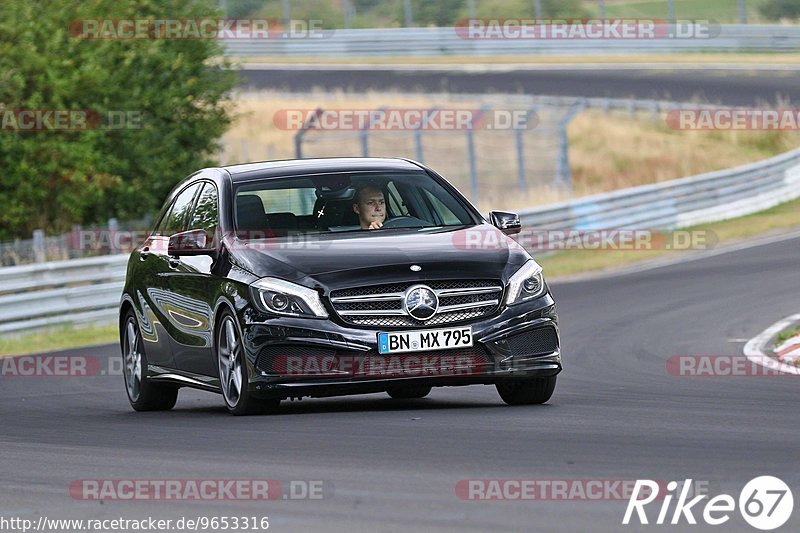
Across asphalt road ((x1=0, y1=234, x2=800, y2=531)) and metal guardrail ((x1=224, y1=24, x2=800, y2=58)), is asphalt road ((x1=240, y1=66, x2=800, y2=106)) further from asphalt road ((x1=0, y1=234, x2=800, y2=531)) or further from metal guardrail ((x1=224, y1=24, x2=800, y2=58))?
asphalt road ((x1=0, y1=234, x2=800, y2=531))

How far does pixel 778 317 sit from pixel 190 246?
28.6 ft

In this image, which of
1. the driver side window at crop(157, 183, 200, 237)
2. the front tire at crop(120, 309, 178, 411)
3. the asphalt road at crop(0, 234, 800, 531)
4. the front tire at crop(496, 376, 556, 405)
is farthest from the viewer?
the front tire at crop(120, 309, 178, 411)

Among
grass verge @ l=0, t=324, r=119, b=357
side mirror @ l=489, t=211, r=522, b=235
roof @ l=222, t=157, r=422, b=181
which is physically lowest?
grass verge @ l=0, t=324, r=119, b=357

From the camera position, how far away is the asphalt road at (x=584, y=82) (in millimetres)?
43625

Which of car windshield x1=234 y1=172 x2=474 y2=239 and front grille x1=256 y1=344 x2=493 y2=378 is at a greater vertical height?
car windshield x1=234 y1=172 x2=474 y2=239

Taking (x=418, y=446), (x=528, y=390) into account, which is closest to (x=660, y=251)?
(x=528, y=390)

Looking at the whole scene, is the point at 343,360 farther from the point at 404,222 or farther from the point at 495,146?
the point at 495,146

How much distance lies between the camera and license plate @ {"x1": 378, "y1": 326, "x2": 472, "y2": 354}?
977cm

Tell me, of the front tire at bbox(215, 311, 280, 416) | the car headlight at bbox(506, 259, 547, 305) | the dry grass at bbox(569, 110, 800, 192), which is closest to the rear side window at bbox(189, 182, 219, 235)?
the front tire at bbox(215, 311, 280, 416)

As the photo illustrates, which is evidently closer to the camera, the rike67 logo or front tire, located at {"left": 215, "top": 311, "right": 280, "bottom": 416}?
the rike67 logo

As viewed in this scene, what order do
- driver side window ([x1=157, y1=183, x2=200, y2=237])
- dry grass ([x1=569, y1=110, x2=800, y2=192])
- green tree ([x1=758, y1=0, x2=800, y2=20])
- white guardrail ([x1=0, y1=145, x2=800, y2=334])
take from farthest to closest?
green tree ([x1=758, y1=0, x2=800, y2=20]) → dry grass ([x1=569, y1=110, x2=800, y2=192]) → white guardrail ([x1=0, y1=145, x2=800, y2=334]) → driver side window ([x1=157, y1=183, x2=200, y2=237])

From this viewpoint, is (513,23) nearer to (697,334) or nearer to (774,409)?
(697,334)

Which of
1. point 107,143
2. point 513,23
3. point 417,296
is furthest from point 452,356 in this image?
point 513,23

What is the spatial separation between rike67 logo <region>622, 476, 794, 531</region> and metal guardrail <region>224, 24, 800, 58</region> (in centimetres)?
4287
